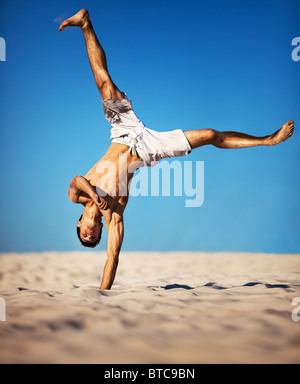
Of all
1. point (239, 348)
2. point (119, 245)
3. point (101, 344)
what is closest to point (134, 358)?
point (101, 344)

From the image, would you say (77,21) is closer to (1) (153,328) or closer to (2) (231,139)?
(2) (231,139)

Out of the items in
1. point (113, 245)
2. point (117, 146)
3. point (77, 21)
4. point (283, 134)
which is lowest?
point (113, 245)

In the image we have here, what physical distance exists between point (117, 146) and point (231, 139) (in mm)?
1249

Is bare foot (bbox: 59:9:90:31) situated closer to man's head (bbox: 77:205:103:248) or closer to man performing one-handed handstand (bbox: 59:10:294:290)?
man performing one-handed handstand (bbox: 59:10:294:290)

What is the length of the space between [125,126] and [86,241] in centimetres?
135

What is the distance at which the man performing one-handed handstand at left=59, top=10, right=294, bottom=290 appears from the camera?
134 inches

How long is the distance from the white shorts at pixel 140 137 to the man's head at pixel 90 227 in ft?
2.56

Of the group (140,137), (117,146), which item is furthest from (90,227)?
(140,137)

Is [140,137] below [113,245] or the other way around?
the other way around

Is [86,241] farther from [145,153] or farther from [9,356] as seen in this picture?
[9,356]

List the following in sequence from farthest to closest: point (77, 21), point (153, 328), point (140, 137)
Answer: point (140, 137) < point (77, 21) < point (153, 328)

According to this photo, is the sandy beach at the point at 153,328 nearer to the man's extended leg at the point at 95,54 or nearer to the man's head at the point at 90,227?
the man's head at the point at 90,227

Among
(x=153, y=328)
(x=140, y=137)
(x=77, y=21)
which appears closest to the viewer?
(x=153, y=328)

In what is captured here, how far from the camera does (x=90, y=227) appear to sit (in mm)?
3404
